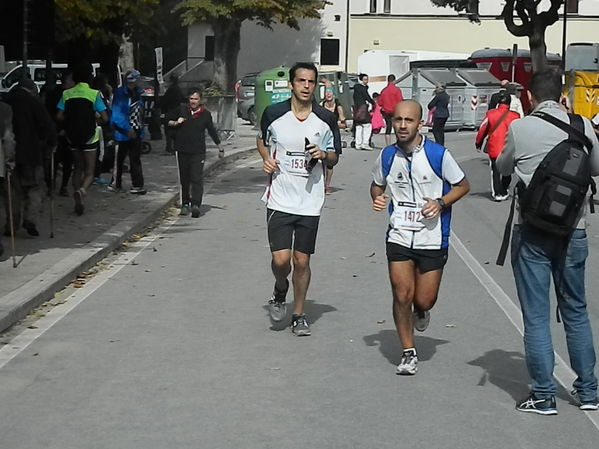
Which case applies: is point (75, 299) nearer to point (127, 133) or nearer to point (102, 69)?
point (127, 133)

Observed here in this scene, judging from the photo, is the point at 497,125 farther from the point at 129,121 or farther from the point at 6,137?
the point at 6,137

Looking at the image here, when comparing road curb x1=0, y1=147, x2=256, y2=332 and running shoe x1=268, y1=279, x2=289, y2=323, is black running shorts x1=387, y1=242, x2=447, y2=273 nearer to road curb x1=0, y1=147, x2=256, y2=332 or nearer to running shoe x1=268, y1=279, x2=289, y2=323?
running shoe x1=268, y1=279, x2=289, y2=323

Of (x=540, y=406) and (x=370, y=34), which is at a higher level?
(x=370, y=34)

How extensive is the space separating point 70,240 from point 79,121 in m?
3.17

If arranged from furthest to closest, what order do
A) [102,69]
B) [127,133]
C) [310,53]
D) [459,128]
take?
[310,53] < [459,128] < [102,69] < [127,133]

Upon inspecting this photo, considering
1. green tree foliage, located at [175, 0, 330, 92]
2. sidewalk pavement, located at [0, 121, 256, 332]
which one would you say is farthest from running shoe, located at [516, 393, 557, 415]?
green tree foliage, located at [175, 0, 330, 92]

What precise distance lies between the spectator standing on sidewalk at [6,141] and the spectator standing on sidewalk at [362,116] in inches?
752

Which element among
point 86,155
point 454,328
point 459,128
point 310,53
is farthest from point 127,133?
point 310,53

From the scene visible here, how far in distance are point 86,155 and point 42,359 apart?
880cm

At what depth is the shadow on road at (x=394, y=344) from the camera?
870 centimetres

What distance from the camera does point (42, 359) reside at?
8594 mm

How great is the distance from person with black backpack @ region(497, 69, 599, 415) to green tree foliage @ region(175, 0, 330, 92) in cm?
4850

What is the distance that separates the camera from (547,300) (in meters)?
7.10

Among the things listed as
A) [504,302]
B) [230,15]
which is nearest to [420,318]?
[504,302]
